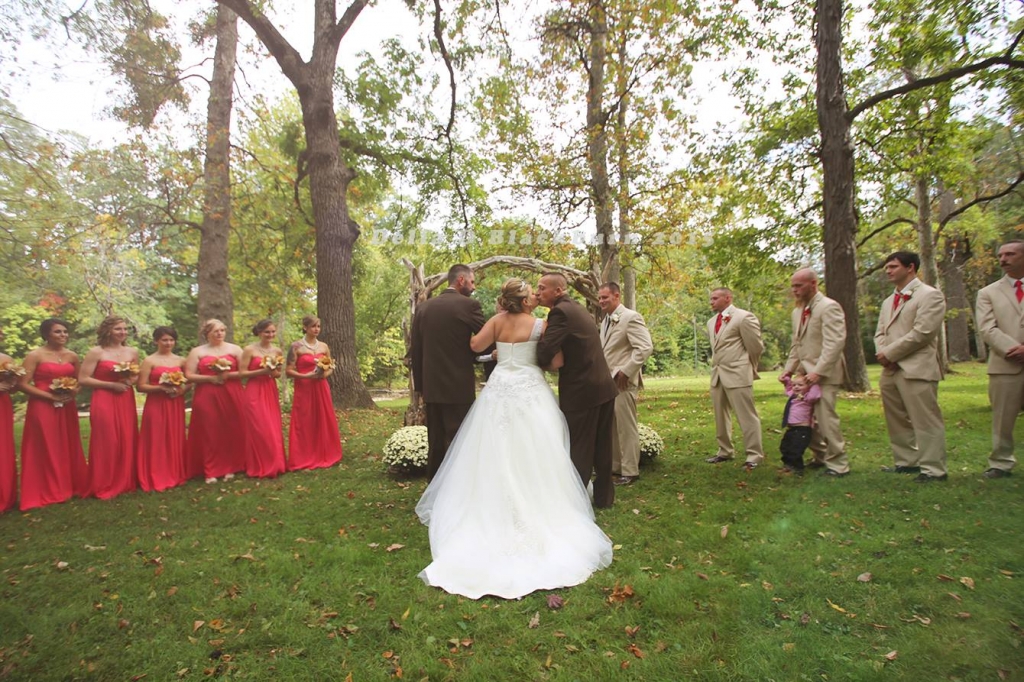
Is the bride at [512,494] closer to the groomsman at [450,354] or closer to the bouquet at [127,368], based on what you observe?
the groomsman at [450,354]

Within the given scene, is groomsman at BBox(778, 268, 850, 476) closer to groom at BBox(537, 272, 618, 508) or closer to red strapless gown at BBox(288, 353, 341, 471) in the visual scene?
groom at BBox(537, 272, 618, 508)

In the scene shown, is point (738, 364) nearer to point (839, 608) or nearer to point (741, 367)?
point (741, 367)

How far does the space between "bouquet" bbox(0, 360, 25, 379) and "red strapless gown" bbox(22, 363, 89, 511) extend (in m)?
0.16

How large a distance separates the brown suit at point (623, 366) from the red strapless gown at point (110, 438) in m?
6.41

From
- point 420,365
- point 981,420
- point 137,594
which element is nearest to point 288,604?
point 137,594

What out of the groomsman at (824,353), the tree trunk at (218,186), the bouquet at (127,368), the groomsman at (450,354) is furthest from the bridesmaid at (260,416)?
the tree trunk at (218,186)

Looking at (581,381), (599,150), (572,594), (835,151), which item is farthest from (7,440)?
(599,150)

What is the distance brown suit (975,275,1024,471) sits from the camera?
223 inches

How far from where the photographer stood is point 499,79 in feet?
54.6

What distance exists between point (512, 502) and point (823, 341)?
4516 millimetres

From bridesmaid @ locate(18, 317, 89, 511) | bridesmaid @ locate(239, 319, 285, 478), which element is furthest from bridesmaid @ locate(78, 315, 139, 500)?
bridesmaid @ locate(239, 319, 285, 478)

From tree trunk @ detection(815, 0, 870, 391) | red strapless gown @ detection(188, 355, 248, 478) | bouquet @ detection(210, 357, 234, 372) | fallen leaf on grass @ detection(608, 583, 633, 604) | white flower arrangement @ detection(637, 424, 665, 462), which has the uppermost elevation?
tree trunk @ detection(815, 0, 870, 391)

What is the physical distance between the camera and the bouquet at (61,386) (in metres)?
6.70

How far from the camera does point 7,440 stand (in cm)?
662
